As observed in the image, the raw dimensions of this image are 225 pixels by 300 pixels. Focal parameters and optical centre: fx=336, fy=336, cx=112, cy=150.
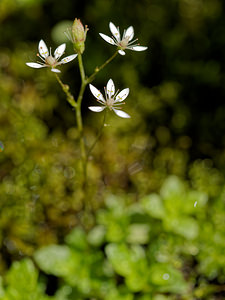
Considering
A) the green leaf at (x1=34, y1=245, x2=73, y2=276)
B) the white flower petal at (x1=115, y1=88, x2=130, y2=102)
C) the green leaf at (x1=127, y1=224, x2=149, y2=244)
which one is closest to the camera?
the white flower petal at (x1=115, y1=88, x2=130, y2=102)

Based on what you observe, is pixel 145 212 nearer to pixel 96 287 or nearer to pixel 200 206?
pixel 200 206

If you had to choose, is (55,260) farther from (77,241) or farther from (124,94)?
(124,94)

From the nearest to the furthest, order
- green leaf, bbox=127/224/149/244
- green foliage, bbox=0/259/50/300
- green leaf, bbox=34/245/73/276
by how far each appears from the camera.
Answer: green foliage, bbox=0/259/50/300, green leaf, bbox=34/245/73/276, green leaf, bbox=127/224/149/244

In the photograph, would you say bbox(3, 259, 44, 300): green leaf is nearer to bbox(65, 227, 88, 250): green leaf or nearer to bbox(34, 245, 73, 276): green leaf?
bbox(34, 245, 73, 276): green leaf

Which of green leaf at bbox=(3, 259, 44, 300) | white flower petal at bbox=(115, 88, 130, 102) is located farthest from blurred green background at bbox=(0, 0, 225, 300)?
white flower petal at bbox=(115, 88, 130, 102)

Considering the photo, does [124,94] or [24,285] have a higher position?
[124,94]

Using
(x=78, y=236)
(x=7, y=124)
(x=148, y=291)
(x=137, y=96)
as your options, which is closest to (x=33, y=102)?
(x=7, y=124)

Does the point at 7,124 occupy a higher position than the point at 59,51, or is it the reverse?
the point at 59,51

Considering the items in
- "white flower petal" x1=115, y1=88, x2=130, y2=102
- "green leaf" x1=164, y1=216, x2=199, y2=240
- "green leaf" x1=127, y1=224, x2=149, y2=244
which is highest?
"white flower petal" x1=115, y1=88, x2=130, y2=102

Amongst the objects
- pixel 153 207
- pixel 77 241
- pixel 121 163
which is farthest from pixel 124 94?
pixel 121 163
